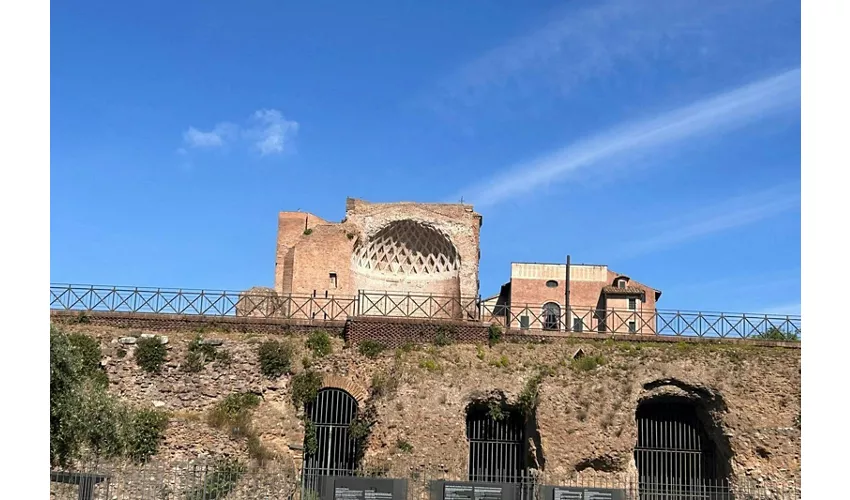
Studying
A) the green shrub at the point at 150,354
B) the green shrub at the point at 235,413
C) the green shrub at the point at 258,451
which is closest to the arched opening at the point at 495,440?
the green shrub at the point at 258,451

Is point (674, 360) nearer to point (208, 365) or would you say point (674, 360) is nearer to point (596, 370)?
point (596, 370)

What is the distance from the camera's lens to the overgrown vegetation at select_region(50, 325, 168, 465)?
15922mm

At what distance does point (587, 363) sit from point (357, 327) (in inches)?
247

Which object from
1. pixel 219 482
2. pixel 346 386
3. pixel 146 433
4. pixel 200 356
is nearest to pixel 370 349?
pixel 346 386

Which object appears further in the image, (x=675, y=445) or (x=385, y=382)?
(x=675, y=445)

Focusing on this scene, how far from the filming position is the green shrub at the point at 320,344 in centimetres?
2344

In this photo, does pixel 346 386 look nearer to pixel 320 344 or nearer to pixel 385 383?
pixel 385 383

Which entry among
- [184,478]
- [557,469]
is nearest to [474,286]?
[557,469]

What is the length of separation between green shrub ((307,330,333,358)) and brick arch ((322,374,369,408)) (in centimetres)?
73

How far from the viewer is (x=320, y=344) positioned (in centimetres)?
2356

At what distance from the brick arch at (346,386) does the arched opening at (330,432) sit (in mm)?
147

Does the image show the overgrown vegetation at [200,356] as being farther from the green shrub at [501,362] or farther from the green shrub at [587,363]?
the green shrub at [587,363]

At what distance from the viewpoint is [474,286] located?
34875mm

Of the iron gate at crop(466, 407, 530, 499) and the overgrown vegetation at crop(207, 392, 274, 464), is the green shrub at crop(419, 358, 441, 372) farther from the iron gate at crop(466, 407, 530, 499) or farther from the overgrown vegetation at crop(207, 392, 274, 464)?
the overgrown vegetation at crop(207, 392, 274, 464)
